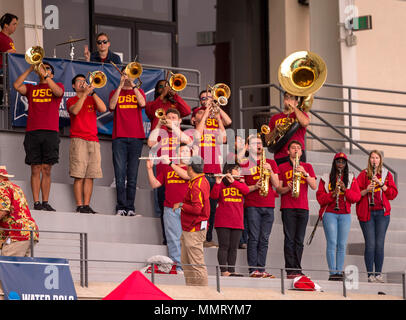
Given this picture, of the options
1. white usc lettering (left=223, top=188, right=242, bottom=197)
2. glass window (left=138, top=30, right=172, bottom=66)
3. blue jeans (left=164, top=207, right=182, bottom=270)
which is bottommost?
blue jeans (left=164, top=207, right=182, bottom=270)

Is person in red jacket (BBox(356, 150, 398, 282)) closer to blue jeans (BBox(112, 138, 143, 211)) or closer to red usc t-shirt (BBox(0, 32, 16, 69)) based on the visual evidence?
blue jeans (BBox(112, 138, 143, 211))

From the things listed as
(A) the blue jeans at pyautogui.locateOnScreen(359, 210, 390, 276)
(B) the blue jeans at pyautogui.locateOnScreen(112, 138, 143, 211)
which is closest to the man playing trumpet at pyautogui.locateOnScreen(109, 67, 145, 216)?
(B) the blue jeans at pyautogui.locateOnScreen(112, 138, 143, 211)

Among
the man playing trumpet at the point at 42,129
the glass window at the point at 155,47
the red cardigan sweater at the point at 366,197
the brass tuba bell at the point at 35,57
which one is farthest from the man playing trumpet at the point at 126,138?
the glass window at the point at 155,47

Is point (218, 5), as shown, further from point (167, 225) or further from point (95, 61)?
point (167, 225)

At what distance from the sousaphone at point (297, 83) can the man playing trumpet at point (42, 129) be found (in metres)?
2.79

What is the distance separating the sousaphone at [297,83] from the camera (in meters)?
15.9

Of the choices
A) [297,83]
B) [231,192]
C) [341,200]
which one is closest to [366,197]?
[341,200]

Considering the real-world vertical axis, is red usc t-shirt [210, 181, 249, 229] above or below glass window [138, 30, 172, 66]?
below

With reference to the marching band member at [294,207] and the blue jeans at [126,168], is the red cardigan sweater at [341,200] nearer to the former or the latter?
the marching band member at [294,207]

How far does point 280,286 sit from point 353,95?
755cm

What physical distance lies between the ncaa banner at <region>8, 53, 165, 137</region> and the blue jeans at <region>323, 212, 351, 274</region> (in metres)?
3.17

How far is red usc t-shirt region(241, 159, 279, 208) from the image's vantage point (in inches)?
596

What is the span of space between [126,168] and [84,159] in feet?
2.06

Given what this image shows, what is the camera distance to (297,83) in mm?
16094
